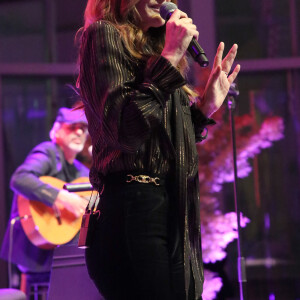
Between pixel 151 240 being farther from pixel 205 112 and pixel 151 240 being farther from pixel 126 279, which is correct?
pixel 205 112

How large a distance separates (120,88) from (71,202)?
2.55 m

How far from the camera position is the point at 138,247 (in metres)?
1.13

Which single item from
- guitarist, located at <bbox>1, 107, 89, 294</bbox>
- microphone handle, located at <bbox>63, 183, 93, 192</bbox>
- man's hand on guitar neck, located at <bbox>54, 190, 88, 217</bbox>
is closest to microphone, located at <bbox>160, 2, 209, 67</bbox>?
microphone handle, located at <bbox>63, 183, 93, 192</bbox>

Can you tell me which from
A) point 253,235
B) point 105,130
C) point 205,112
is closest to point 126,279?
point 105,130

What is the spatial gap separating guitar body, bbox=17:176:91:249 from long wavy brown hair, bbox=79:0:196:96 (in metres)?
2.32

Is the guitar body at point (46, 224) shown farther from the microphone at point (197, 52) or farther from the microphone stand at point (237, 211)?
the microphone at point (197, 52)

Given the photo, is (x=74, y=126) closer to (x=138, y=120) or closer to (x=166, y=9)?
(x=166, y=9)

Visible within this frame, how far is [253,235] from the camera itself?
18.5 feet

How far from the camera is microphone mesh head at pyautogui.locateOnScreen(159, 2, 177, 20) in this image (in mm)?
1342

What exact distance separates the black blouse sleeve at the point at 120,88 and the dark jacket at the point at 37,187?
98.0 inches

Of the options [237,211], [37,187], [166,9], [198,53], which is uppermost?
[166,9]

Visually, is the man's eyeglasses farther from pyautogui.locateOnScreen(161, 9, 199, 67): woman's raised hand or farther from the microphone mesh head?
pyautogui.locateOnScreen(161, 9, 199, 67): woman's raised hand

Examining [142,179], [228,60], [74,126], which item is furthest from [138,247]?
[74,126]

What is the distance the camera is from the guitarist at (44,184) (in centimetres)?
362
